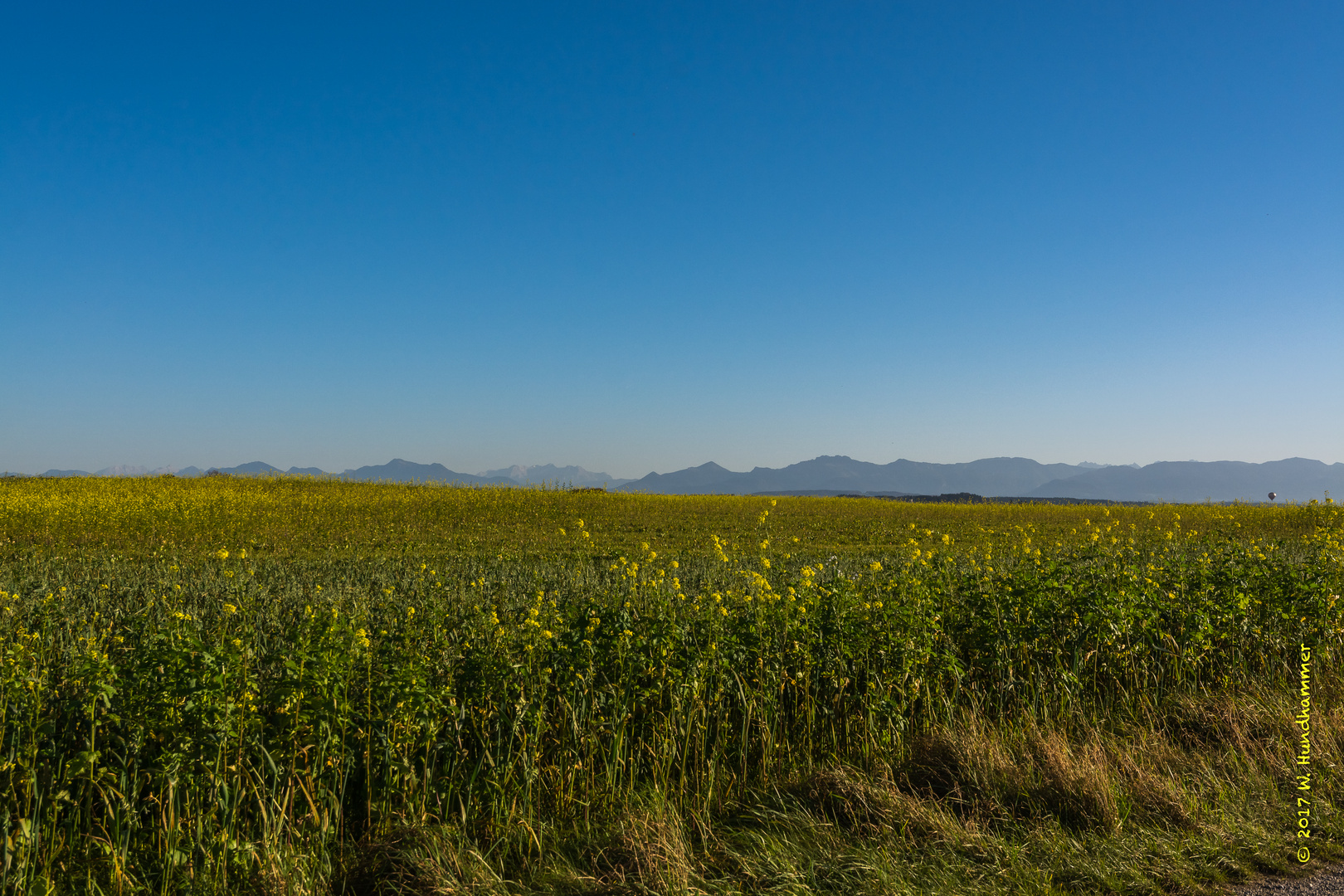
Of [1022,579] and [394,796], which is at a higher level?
[1022,579]

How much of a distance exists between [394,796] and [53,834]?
180 centimetres

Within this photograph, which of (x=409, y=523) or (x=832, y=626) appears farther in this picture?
(x=409, y=523)

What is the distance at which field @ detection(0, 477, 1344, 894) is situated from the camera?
3.82 meters

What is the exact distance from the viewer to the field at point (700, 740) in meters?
3.82

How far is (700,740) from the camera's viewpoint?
528 cm

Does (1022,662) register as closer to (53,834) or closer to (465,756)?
(465,756)

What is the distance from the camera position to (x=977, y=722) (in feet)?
19.2

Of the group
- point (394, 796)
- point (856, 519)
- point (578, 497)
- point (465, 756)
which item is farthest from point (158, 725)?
point (578, 497)

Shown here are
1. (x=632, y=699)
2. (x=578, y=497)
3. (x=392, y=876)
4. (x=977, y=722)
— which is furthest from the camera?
(x=578, y=497)

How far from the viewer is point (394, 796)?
462 cm

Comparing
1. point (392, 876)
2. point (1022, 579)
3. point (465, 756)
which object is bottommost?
point (392, 876)

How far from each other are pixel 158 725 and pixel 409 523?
22420mm

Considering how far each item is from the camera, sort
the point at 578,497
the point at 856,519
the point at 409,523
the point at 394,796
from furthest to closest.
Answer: the point at 578,497 → the point at 856,519 → the point at 409,523 → the point at 394,796

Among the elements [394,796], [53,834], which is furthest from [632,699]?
[53,834]
